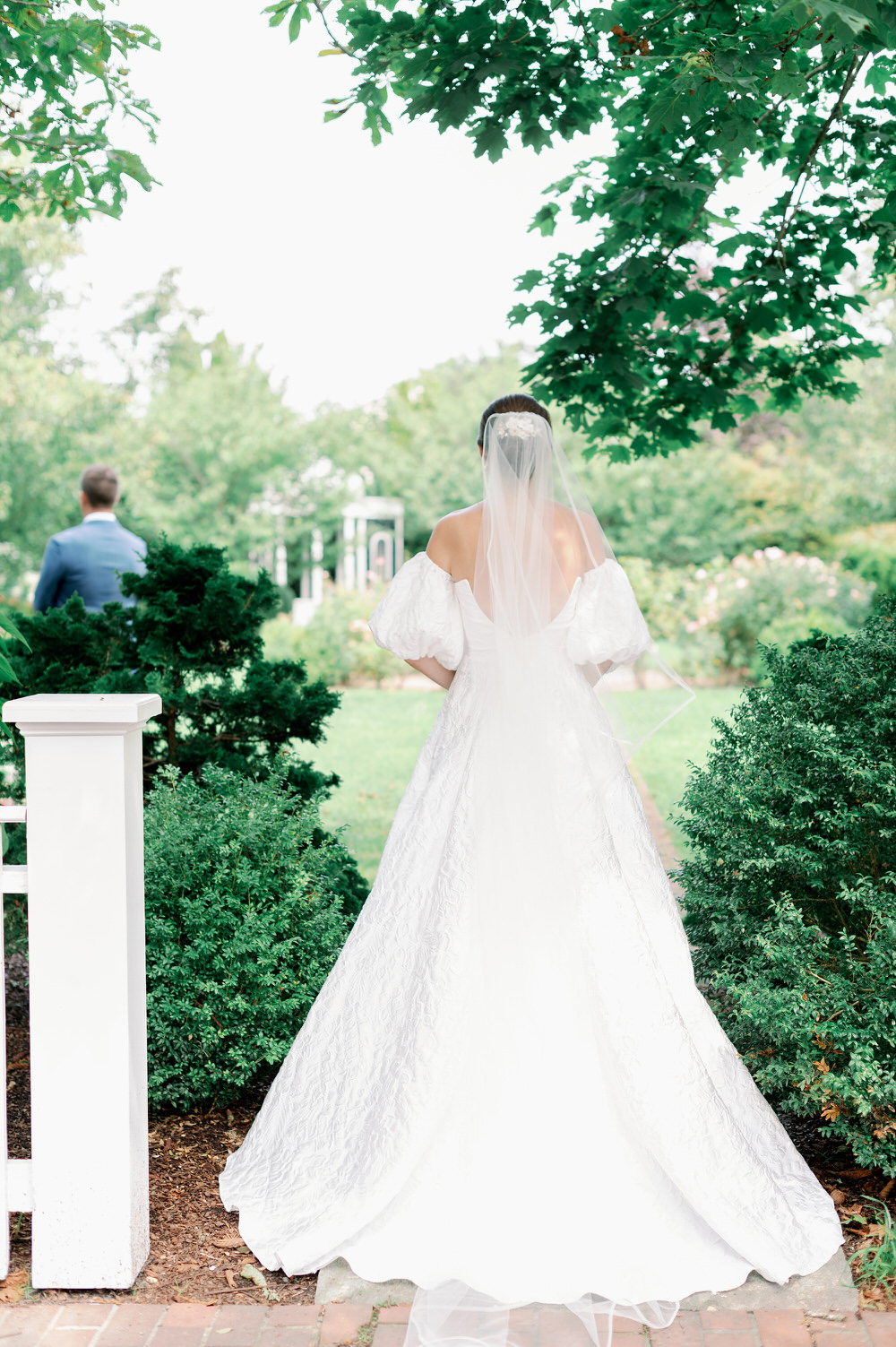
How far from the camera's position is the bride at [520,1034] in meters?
2.58

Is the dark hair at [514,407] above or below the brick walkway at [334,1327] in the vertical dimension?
above

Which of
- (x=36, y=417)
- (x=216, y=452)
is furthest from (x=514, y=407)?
(x=216, y=452)

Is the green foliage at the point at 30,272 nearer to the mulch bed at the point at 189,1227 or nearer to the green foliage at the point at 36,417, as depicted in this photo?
the green foliage at the point at 36,417

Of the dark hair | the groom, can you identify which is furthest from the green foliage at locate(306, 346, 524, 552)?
the dark hair

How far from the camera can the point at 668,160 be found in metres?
4.11

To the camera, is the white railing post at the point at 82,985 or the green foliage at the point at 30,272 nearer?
the white railing post at the point at 82,985

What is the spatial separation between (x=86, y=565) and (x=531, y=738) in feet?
11.2

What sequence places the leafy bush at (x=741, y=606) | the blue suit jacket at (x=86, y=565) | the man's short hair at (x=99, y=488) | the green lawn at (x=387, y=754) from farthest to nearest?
the leafy bush at (x=741, y=606), the green lawn at (x=387, y=754), the man's short hair at (x=99, y=488), the blue suit jacket at (x=86, y=565)

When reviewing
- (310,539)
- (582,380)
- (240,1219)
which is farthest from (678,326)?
(310,539)

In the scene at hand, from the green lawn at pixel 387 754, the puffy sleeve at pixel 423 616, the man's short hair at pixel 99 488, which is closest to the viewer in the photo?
the puffy sleeve at pixel 423 616

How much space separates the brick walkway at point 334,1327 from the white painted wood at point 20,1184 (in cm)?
22

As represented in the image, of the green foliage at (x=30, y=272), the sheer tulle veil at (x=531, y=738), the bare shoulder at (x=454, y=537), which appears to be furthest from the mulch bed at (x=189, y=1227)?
the green foliage at (x=30, y=272)

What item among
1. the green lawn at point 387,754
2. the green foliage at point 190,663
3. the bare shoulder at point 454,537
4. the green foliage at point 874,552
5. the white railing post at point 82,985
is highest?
the green foliage at point 874,552

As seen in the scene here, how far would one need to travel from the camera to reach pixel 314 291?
95.2ft
